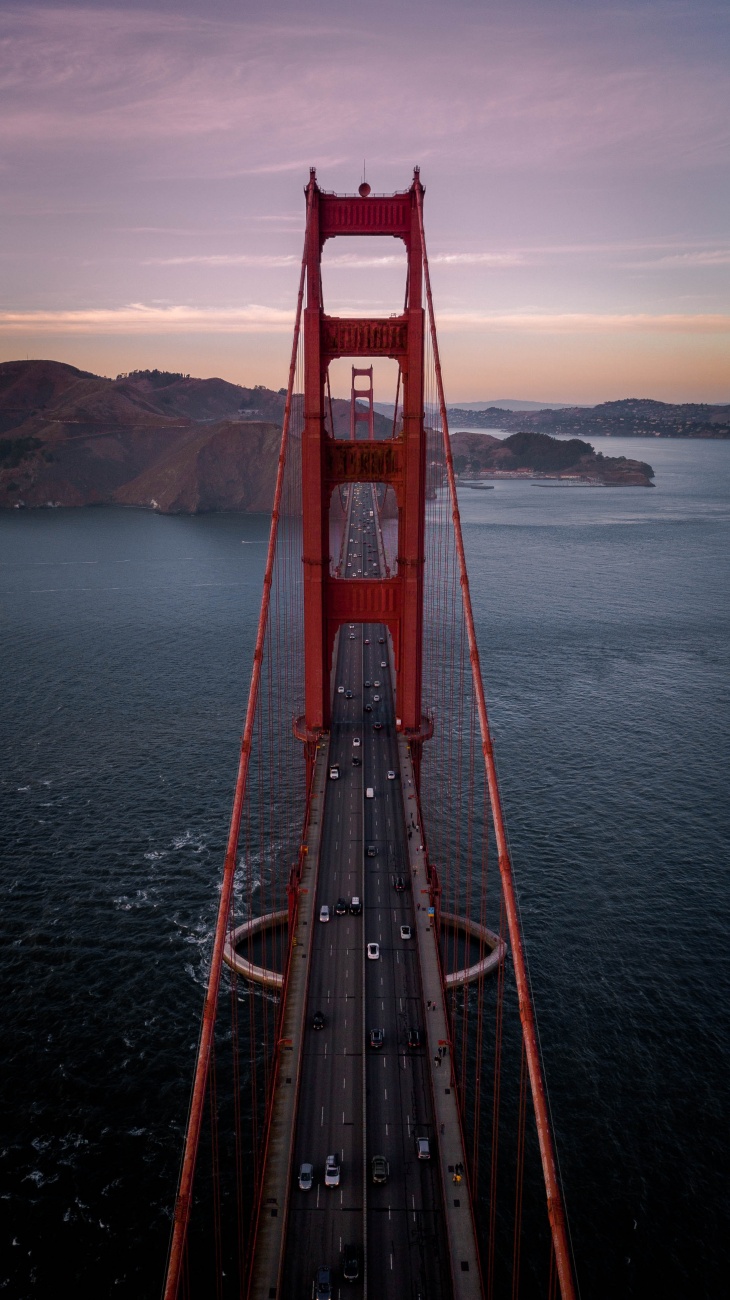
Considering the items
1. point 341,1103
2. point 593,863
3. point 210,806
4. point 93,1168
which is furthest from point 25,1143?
point 593,863

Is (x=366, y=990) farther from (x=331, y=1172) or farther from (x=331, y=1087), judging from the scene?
(x=331, y=1172)

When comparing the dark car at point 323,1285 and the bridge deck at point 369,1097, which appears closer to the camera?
the dark car at point 323,1285

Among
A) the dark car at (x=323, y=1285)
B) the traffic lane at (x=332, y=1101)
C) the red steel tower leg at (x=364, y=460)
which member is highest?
the red steel tower leg at (x=364, y=460)

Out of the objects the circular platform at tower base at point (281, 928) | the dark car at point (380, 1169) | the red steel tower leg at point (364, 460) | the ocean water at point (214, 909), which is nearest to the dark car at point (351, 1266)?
the dark car at point (380, 1169)

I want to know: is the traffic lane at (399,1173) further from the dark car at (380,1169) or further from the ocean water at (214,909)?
the ocean water at (214,909)

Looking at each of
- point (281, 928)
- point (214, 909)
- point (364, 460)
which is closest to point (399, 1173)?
point (281, 928)

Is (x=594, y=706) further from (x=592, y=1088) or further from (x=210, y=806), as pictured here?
(x=592, y=1088)

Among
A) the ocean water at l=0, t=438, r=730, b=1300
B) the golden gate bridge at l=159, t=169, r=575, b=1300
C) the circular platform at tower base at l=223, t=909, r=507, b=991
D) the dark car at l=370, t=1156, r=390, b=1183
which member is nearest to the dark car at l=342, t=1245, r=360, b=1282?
the golden gate bridge at l=159, t=169, r=575, b=1300
